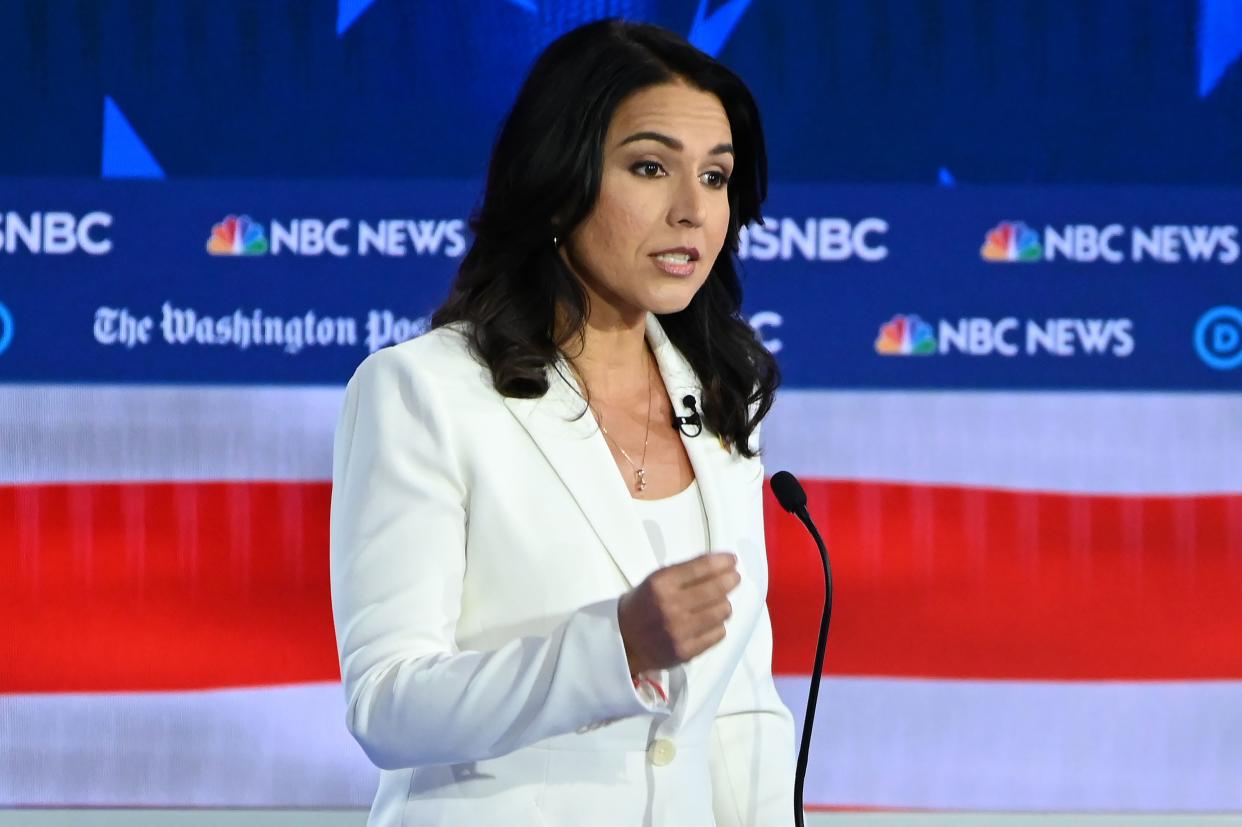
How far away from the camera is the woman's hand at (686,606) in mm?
1106

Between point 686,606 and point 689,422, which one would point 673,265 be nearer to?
point 689,422

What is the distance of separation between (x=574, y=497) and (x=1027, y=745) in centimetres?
147

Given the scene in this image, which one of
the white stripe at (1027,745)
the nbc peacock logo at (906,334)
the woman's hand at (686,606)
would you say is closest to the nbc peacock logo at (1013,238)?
the nbc peacock logo at (906,334)

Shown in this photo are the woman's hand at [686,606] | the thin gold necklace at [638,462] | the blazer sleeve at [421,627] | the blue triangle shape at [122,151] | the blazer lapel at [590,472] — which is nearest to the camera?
the woman's hand at [686,606]

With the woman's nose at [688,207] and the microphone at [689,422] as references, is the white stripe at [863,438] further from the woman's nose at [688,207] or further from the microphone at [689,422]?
the woman's nose at [688,207]

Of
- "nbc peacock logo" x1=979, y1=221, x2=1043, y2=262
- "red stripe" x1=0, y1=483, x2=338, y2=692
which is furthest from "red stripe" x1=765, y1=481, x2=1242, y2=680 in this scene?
"red stripe" x1=0, y1=483, x2=338, y2=692

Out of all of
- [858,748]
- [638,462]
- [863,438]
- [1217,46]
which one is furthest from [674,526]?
[1217,46]

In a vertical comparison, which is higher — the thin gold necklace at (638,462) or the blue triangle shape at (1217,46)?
the blue triangle shape at (1217,46)

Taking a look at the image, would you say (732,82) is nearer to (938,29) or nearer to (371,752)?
(371,752)

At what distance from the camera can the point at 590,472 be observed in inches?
56.2

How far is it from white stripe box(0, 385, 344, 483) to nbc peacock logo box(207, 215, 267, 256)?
0.25 meters

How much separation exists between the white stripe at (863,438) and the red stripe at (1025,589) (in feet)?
0.13

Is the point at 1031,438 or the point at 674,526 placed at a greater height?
the point at 1031,438

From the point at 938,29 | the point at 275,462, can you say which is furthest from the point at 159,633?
the point at 938,29
